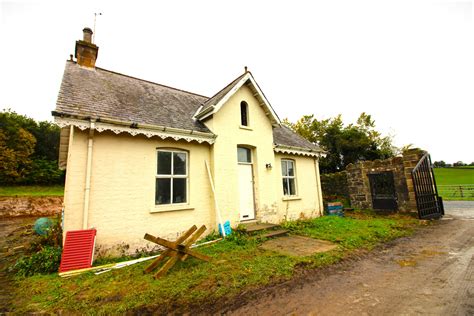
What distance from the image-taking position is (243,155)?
30.3 feet

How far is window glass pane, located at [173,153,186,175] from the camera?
731cm

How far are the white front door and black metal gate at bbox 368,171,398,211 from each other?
8223 millimetres

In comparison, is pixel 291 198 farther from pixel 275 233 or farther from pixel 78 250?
pixel 78 250

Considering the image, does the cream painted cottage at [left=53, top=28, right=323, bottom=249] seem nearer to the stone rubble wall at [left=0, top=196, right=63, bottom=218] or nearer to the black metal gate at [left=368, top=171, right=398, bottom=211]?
the black metal gate at [left=368, top=171, right=398, bottom=211]

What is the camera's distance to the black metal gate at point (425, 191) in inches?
382

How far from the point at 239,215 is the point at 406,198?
370 inches

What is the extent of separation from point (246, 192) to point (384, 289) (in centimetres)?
586

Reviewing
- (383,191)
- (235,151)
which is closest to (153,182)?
(235,151)

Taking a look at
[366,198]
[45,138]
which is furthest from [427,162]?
[45,138]

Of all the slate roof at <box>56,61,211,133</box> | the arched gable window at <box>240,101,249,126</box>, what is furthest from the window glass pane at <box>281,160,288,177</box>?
the slate roof at <box>56,61,211,133</box>

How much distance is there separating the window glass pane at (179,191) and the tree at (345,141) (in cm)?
1802

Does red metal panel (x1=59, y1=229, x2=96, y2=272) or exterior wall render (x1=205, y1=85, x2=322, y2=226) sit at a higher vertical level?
exterior wall render (x1=205, y1=85, x2=322, y2=226)

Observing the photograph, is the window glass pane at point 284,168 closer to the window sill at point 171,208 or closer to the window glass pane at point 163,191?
the window sill at point 171,208

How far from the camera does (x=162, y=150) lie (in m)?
7.08
